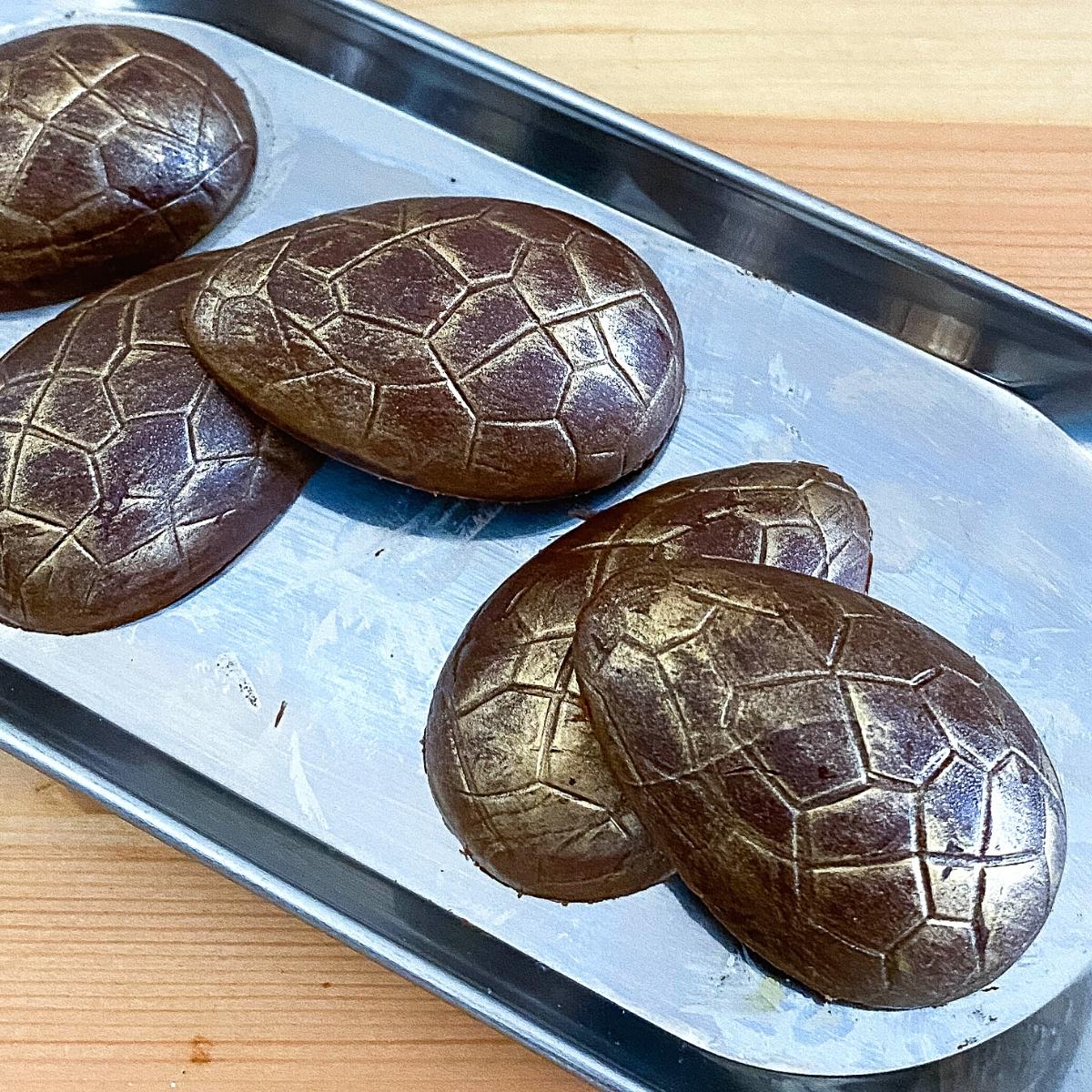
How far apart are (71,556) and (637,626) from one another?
1.49ft

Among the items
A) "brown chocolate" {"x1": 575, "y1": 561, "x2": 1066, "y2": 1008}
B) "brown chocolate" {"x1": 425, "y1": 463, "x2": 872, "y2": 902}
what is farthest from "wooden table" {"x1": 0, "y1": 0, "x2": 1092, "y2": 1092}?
"brown chocolate" {"x1": 575, "y1": 561, "x2": 1066, "y2": 1008}

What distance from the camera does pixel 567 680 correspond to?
2.47 feet

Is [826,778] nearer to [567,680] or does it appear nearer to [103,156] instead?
[567,680]

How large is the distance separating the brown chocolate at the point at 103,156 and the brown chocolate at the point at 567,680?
46 centimetres

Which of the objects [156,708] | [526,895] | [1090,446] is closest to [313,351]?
[156,708]

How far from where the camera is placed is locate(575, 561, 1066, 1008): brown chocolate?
2.16 ft

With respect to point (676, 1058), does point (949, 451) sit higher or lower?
higher

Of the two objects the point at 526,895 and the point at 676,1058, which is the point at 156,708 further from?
the point at 676,1058

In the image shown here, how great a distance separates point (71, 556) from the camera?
2.76ft

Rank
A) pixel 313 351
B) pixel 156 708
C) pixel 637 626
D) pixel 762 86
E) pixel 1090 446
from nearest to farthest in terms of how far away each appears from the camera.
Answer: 1. pixel 637 626
2. pixel 313 351
3. pixel 156 708
4. pixel 1090 446
5. pixel 762 86

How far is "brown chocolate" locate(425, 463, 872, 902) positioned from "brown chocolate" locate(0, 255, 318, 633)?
24 cm

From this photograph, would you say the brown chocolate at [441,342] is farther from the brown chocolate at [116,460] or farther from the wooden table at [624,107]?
the wooden table at [624,107]

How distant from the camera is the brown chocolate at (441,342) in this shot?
82cm

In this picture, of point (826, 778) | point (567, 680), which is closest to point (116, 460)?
point (567, 680)
